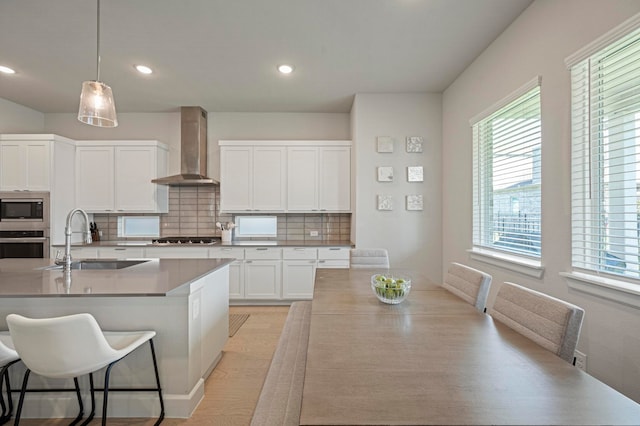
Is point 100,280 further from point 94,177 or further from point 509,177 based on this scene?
point 94,177

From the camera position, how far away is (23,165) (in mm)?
4039

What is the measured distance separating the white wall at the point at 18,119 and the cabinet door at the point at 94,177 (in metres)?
0.93

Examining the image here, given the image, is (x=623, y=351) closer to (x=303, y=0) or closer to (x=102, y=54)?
(x=303, y=0)

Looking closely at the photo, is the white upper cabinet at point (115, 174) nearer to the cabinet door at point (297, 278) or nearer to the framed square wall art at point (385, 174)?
the cabinet door at point (297, 278)

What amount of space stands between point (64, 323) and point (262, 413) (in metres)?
0.98

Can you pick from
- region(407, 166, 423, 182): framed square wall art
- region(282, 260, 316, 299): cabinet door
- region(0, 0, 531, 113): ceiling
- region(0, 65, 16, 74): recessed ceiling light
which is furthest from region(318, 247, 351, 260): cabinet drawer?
region(0, 65, 16, 74): recessed ceiling light

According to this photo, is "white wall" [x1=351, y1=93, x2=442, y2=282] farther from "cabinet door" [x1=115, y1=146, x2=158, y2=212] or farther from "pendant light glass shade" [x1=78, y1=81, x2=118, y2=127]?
"cabinet door" [x1=115, y1=146, x2=158, y2=212]

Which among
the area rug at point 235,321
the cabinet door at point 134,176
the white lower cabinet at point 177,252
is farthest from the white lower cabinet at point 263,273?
the cabinet door at point 134,176

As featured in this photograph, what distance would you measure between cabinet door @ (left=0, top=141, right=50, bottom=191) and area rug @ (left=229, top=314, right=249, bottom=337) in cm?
292

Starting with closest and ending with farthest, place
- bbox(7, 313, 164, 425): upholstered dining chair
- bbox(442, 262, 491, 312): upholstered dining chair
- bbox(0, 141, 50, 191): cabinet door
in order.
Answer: bbox(7, 313, 164, 425): upholstered dining chair, bbox(442, 262, 491, 312): upholstered dining chair, bbox(0, 141, 50, 191): cabinet door

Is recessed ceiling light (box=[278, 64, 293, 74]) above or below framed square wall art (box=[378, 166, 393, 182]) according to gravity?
above

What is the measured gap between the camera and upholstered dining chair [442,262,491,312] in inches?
70.3

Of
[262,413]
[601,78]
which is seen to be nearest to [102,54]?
[262,413]

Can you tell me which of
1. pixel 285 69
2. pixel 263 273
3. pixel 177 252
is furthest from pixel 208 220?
pixel 285 69
